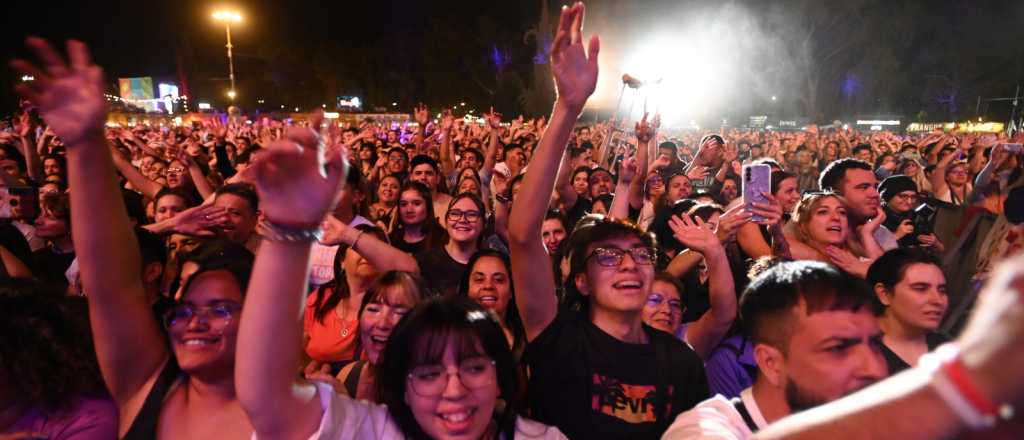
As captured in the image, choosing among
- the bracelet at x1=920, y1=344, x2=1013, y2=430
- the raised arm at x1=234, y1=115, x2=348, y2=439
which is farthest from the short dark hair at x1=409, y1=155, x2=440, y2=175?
the bracelet at x1=920, y1=344, x2=1013, y2=430

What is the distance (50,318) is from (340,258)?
201cm

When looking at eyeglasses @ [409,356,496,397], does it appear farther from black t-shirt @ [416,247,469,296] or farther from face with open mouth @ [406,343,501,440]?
black t-shirt @ [416,247,469,296]

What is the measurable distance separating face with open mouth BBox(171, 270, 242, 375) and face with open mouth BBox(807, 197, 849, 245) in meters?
3.73

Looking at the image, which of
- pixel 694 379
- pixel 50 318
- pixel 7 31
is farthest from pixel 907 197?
pixel 7 31

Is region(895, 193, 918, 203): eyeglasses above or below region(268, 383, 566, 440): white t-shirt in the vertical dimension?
above

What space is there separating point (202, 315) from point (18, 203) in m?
4.11

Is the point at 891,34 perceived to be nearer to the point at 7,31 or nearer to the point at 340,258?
the point at 340,258

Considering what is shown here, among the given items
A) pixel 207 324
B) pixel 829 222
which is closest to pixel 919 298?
pixel 829 222

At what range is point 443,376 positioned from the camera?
1.92 meters

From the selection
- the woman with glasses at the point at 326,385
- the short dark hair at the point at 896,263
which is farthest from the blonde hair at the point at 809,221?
the woman with glasses at the point at 326,385

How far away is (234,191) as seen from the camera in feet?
13.9

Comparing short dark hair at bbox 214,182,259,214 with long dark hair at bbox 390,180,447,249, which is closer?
short dark hair at bbox 214,182,259,214

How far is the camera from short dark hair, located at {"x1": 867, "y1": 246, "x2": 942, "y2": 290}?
3.07m

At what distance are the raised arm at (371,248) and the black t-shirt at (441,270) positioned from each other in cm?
58
